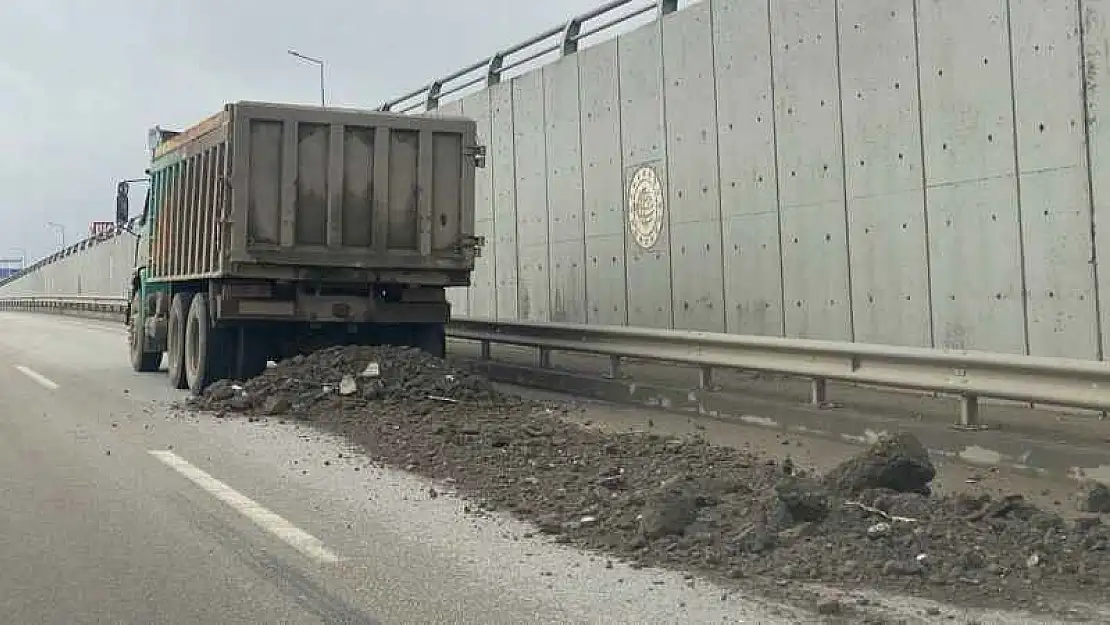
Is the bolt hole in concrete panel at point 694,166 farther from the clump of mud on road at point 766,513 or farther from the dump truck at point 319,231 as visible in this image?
the clump of mud on road at point 766,513

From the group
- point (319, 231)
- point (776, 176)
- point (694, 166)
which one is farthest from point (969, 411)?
point (319, 231)

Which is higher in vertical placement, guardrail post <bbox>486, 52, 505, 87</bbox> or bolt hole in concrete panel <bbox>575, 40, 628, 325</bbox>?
guardrail post <bbox>486, 52, 505, 87</bbox>

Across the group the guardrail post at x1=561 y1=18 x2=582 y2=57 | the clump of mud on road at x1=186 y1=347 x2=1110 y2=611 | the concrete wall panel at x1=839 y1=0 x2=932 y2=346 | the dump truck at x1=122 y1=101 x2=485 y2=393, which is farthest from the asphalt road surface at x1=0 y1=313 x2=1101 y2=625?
the guardrail post at x1=561 y1=18 x2=582 y2=57

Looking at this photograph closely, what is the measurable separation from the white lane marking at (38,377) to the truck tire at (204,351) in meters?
2.00

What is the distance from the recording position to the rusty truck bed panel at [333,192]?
11703mm

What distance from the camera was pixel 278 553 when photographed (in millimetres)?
5539

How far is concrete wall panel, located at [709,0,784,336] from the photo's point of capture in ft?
37.9

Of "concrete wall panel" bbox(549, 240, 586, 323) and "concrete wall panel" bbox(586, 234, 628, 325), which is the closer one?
"concrete wall panel" bbox(586, 234, 628, 325)

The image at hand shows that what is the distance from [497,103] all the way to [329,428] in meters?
9.19

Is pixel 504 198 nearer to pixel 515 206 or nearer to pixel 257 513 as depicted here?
pixel 515 206

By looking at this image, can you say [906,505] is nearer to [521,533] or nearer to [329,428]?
[521,533]

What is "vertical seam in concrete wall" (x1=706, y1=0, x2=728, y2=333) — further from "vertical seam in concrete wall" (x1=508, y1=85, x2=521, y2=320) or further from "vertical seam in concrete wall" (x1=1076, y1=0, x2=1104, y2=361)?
"vertical seam in concrete wall" (x1=508, y1=85, x2=521, y2=320)

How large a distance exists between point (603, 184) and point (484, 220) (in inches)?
163

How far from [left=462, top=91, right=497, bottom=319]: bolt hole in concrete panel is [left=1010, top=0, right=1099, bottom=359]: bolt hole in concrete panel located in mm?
10556
